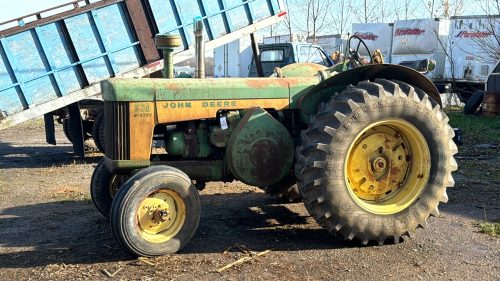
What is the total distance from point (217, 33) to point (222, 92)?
17.0 feet

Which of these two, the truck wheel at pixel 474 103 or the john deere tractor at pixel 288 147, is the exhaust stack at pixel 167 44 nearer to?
the john deere tractor at pixel 288 147

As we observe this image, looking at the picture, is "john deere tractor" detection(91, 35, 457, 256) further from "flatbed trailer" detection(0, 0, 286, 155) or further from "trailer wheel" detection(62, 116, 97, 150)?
"trailer wheel" detection(62, 116, 97, 150)

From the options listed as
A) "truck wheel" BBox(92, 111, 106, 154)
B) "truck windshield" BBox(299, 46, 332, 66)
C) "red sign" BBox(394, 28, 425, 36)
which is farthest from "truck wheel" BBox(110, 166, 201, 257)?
"red sign" BBox(394, 28, 425, 36)

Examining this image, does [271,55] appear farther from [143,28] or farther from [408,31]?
[408,31]

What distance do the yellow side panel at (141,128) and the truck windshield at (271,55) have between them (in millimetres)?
7324

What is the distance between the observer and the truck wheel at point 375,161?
13.1 feet

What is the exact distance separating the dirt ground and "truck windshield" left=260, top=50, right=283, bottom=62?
5379mm

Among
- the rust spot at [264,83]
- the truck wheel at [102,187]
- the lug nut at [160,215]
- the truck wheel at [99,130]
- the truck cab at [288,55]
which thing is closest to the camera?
the lug nut at [160,215]

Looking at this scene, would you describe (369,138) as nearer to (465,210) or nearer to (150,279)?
(465,210)

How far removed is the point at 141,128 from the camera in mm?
4273

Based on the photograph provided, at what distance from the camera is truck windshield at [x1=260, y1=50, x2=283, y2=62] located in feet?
36.9

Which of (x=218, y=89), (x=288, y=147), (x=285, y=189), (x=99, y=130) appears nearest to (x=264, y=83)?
(x=218, y=89)

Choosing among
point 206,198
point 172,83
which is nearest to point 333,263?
point 172,83

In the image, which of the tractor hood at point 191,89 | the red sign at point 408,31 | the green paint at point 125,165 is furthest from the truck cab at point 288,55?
the red sign at point 408,31
